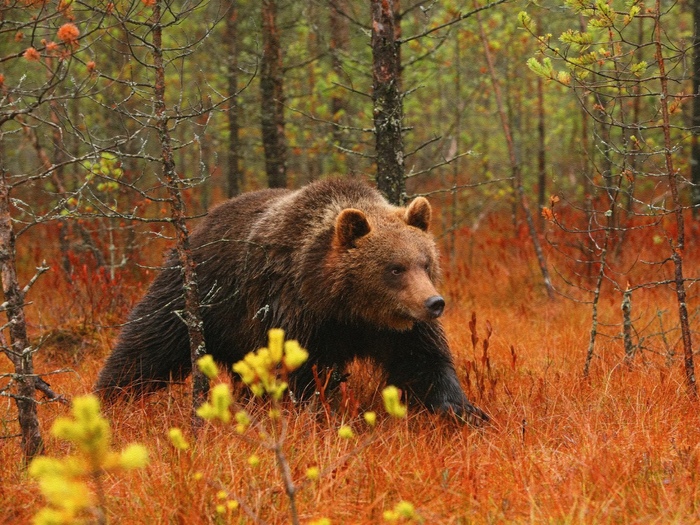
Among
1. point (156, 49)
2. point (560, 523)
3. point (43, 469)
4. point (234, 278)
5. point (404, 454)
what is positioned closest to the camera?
point (43, 469)

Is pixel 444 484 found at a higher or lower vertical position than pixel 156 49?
lower

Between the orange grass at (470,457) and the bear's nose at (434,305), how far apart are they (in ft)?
2.07

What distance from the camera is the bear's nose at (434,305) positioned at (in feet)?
13.5

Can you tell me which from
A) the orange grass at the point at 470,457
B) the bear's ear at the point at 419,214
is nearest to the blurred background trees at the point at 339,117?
the orange grass at the point at 470,457

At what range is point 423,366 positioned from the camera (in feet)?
15.8

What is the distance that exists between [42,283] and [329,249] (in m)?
6.97

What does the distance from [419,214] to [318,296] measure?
86 cm

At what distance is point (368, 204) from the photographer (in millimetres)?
4891

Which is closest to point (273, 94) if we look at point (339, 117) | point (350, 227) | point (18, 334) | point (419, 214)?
point (339, 117)

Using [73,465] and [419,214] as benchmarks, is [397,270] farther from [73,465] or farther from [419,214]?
[73,465]

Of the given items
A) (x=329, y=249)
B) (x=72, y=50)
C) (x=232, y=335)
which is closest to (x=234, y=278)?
(x=232, y=335)

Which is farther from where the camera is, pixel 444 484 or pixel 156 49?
pixel 156 49

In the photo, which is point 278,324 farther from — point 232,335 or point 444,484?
point 444,484

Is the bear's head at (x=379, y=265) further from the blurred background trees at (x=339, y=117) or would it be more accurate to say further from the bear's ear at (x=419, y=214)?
the blurred background trees at (x=339, y=117)
